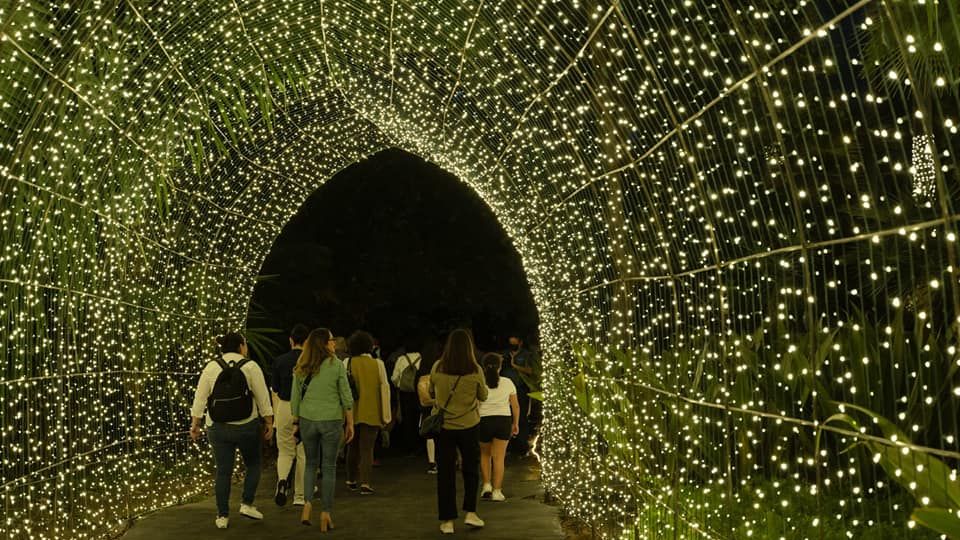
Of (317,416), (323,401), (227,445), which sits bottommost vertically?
(227,445)

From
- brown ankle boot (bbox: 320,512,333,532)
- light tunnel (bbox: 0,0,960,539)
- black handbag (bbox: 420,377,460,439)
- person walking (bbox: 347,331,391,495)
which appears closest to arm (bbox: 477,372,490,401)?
black handbag (bbox: 420,377,460,439)

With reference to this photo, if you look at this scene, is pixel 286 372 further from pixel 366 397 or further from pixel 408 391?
pixel 408 391

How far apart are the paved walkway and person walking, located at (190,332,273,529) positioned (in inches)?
19.0

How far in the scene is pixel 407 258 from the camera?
78.3 feet

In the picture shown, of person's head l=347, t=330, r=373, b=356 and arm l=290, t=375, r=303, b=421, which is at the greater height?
person's head l=347, t=330, r=373, b=356

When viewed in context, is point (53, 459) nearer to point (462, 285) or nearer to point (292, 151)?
point (292, 151)

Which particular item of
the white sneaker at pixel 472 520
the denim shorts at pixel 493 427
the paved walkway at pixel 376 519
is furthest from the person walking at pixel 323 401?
the denim shorts at pixel 493 427

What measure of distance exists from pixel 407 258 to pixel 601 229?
15.4m

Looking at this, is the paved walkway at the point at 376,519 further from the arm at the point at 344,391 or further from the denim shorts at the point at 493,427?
the arm at the point at 344,391

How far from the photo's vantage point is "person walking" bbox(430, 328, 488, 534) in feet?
31.5

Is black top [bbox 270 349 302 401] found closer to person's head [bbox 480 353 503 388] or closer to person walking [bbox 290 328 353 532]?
person walking [bbox 290 328 353 532]

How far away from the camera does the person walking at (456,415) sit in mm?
9602

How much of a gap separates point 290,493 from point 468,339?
410 centimetres

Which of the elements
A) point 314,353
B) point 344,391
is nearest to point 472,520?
point 344,391
